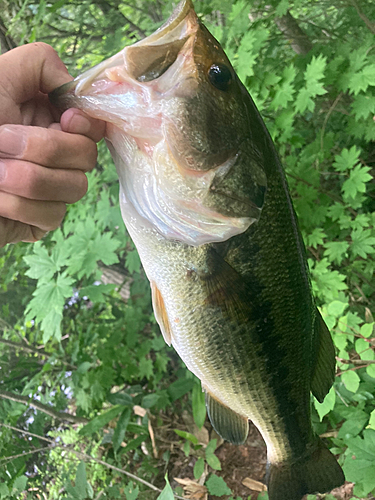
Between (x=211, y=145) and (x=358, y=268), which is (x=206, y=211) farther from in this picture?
(x=358, y=268)

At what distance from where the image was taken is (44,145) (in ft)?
2.60

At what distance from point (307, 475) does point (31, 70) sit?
5.50ft

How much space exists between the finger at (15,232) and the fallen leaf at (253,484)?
87.6 inches

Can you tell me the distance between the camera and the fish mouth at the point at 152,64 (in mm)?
763

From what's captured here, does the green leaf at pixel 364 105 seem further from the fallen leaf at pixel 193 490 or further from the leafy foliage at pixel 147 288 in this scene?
the fallen leaf at pixel 193 490

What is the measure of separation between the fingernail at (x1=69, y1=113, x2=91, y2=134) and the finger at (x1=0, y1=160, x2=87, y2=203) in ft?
0.35

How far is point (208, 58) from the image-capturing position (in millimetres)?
800

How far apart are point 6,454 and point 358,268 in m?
2.47

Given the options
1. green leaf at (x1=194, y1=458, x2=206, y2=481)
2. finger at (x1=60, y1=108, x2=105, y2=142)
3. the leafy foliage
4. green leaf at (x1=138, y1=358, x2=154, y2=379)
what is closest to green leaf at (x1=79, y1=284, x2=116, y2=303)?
the leafy foliage

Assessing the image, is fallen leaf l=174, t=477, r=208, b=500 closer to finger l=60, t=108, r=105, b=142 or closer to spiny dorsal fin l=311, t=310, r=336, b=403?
spiny dorsal fin l=311, t=310, r=336, b=403

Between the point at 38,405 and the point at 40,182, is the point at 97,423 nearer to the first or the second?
the point at 38,405

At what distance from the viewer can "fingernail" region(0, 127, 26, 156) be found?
2.52 feet

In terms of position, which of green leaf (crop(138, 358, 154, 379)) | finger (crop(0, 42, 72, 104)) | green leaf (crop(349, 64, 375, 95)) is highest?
green leaf (crop(349, 64, 375, 95))

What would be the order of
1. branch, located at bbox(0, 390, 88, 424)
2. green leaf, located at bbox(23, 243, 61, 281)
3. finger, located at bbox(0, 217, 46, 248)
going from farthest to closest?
branch, located at bbox(0, 390, 88, 424)
green leaf, located at bbox(23, 243, 61, 281)
finger, located at bbox(0, 217, 46, 248)
